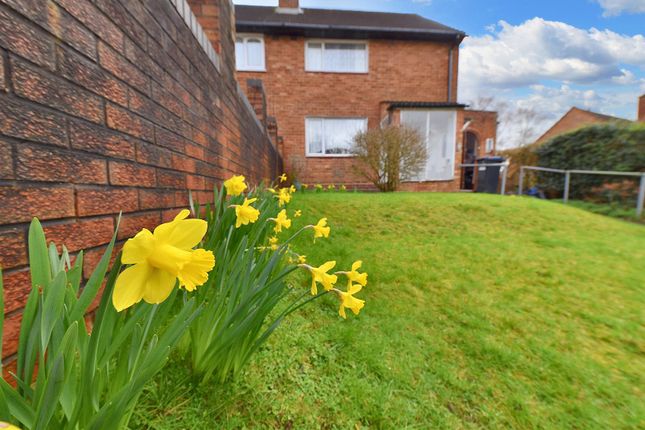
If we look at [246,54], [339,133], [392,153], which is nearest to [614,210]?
[392,153]

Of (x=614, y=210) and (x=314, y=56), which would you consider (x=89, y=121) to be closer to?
(x=614, y=210)

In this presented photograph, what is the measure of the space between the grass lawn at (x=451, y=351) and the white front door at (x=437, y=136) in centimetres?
772

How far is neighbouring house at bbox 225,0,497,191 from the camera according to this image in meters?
10.8

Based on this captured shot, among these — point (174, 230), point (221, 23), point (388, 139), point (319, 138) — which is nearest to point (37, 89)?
point (174, 230)

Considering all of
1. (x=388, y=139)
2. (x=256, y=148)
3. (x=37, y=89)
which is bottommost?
(x=37, y=89)

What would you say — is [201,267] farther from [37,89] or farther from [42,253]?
[37,89]

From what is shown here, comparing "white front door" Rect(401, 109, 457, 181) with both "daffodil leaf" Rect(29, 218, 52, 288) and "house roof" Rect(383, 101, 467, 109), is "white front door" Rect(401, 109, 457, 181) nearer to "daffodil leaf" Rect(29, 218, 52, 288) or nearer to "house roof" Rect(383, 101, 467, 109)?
"house roof" Rect(383, 101, 467, 109)

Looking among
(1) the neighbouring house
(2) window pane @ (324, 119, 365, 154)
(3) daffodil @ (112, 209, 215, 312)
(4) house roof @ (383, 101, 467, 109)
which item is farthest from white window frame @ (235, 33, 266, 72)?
(3) daffodil @ (112, 209, 215, 312)

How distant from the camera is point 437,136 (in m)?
11.8

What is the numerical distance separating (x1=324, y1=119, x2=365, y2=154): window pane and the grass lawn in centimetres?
809

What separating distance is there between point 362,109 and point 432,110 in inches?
99.3

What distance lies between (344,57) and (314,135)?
3221 mm

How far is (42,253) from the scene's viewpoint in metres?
0.68

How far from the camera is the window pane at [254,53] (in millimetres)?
10875
